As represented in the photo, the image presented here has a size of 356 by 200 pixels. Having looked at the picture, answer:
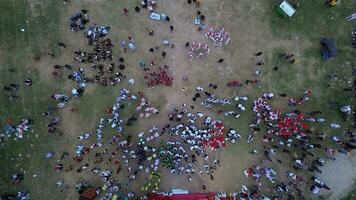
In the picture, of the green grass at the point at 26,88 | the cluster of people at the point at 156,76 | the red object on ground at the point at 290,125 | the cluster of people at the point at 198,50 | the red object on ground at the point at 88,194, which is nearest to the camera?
the red object on ground at the point at 88,194

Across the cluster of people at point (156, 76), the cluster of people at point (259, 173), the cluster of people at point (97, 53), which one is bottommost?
the cluster of people at point (259, 173)

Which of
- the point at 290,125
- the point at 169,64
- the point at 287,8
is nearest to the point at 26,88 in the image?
the point at 169,64

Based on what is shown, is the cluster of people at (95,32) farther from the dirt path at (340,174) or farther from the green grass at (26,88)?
the dirt path at (340,174)

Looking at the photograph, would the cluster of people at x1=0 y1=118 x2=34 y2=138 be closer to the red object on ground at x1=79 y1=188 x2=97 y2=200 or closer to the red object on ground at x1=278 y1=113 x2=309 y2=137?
the red object on ground at x1=79 y1=188 x2=97 y2=200

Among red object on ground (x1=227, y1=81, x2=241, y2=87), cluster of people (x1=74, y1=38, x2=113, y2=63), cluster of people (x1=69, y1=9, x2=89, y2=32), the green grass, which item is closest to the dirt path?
red object on ground (x1=227, y1=81, x2=241, y2=87)

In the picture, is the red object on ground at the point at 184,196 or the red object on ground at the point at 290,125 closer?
the red object on ground at the point at 184,196

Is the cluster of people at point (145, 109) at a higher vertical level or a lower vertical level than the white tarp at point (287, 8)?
lower

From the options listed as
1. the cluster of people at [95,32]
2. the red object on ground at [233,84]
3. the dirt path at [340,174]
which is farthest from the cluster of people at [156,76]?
the dirt path at [340,174]
